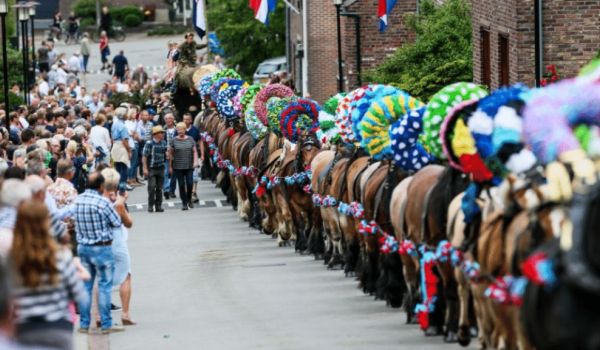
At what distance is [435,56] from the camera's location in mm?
34781

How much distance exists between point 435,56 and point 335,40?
13646 mm

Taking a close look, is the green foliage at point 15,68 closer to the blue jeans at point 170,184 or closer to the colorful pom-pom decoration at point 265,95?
the blue jeans at point 170,184

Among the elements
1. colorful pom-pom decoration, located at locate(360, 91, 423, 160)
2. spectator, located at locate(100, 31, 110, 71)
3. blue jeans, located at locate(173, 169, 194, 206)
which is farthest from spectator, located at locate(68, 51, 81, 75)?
colorful pom-pom decoration, located at locate(360, 91, 423, 160)

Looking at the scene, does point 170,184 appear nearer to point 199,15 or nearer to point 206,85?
point 206,85

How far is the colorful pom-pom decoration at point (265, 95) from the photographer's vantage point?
2683cm

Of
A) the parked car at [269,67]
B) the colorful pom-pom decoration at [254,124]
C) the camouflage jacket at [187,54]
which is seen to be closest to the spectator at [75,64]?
the parked car at [269,67]

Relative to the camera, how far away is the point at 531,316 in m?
10.9

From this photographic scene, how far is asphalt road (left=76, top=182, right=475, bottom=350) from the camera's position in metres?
17.0

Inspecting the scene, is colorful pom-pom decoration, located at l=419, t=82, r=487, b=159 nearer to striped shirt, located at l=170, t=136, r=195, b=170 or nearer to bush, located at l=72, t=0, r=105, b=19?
striped shirt, located at l=170, t=136, r=195, b=170

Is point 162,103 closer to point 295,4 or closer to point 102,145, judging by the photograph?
point 102,145

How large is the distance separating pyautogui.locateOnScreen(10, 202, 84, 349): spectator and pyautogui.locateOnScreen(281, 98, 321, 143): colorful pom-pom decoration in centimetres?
1335

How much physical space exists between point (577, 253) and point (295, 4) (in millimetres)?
43384

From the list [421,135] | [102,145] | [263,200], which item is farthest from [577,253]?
[102,145]

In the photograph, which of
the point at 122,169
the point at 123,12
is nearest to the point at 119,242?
the point at 122,169
